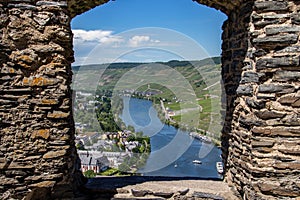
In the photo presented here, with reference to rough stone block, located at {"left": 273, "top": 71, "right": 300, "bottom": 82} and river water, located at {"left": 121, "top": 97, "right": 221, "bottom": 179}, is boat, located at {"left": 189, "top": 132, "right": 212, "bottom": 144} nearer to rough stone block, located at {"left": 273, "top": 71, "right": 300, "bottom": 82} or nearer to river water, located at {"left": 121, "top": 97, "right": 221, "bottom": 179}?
river water, located at {"left": 121, "top": 97, "right": 221, "bottom": 179}

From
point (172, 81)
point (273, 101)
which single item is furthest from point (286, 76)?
point (172, 81)

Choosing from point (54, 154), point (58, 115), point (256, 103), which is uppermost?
point (256, 103)

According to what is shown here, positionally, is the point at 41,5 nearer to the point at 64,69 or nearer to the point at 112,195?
the point at 64,69

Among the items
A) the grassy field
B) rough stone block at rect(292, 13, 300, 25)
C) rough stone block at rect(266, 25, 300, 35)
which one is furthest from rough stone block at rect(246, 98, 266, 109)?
the grassy field

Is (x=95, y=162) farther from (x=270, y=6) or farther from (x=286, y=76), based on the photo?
(x=270, y=6)

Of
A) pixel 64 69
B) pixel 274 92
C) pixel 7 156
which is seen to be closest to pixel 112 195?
pixel 7 156

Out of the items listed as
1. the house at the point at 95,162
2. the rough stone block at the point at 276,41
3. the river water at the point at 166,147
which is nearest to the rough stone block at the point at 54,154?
the house at the point at 95,162

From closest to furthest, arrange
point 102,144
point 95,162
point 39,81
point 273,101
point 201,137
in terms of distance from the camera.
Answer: point 273,101 → point 39,81 → point 95,162 → point 102,144 → point 201,137

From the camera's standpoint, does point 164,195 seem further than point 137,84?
No
